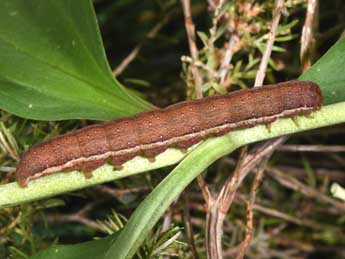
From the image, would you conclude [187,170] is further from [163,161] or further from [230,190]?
[230,190]

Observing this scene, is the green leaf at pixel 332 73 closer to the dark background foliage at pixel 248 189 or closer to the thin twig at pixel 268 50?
the thin twig at pixel 268 50

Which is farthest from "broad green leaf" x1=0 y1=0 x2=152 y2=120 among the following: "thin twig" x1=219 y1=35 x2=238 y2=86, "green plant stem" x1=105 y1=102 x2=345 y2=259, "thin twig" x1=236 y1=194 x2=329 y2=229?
"thin twig" x1=236 y1=194 x2=329 y2=229

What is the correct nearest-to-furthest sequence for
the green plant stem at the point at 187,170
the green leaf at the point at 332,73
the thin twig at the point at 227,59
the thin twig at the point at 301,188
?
1. the green plant stem at the point at 187,170
2. the green leaf at the point at 332,73
3. the thin twig at the point at 227,59
4. the thin twig at the point at 301,188

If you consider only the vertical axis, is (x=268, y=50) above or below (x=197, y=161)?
above

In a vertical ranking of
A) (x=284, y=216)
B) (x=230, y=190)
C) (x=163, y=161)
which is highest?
(x=163, y=161)

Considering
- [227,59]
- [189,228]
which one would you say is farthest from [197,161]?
[227,59]

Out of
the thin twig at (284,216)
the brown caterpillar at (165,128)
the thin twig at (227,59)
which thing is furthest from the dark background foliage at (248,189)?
the brown caterpillar at (165,128)

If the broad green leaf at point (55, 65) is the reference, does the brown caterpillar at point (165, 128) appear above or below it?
below
